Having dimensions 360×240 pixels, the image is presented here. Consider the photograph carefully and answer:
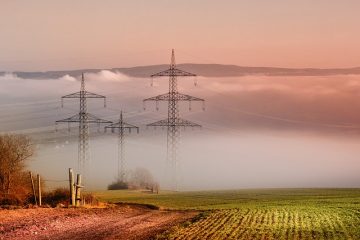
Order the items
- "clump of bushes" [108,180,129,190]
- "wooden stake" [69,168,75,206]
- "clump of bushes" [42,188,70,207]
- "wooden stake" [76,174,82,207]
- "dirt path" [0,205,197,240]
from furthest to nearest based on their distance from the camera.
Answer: "clump of bushes" [108,180,129,190], "clump of bushes" [42,188,70,207], "wooden stake" [76,174,82,207], "wooden stake" [69,168,75,206], "dirt path" [0,205,197,240]

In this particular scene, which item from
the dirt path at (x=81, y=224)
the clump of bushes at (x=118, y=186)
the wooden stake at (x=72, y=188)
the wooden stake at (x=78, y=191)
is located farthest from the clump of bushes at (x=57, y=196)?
the clump of bushes at (x=118, y=186)

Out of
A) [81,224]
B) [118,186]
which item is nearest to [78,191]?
[81,224]

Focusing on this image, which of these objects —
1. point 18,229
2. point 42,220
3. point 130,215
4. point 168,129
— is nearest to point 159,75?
point 168,129

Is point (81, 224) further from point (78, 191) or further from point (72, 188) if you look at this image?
point (78, 191)

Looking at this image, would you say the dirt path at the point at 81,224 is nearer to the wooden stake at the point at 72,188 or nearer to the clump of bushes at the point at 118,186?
the wooden stake at the point at 72,188

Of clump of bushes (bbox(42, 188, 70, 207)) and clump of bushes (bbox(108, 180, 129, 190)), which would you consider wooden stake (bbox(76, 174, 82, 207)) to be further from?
clump of bushes (bbox(108, 180, 129, 190))

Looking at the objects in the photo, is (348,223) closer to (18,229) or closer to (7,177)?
(18,229)

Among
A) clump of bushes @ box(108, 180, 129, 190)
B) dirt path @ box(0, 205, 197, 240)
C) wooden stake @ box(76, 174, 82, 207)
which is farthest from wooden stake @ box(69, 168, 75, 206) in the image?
clump of bushes @ box(108, 180, 129, 190)
